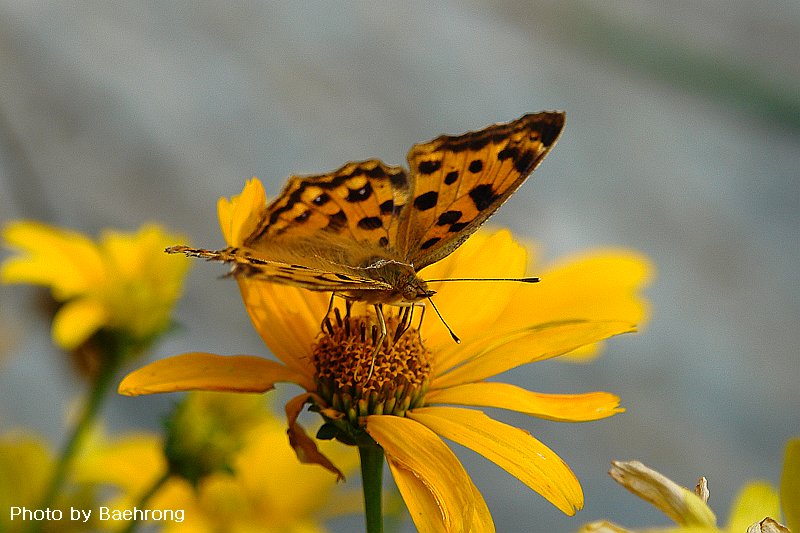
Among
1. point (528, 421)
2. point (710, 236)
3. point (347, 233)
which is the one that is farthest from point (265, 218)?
point (710, 236)

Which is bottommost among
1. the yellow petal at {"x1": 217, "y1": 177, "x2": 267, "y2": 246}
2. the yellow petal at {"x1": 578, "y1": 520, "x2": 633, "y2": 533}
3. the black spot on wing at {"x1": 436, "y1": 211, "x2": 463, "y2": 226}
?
the yellow petal at {"x1": 578, "y1": 520, "x2": 633, "y2": 533}

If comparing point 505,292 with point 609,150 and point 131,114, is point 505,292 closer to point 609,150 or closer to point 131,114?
point 131,114

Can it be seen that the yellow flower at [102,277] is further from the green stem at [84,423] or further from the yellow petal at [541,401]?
the yellow petal at [541,401]

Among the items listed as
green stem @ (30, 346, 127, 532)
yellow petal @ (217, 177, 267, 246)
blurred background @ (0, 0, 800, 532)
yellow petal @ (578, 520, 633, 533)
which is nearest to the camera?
yellow petal @ (578, 520, 633, 533)

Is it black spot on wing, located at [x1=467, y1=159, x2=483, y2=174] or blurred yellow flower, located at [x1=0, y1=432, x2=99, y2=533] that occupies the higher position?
black spot on wing, located at [x1=467, y1=159, x2=483, y2=174]

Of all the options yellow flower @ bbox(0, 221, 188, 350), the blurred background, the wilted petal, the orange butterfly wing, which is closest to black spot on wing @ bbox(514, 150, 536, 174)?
the orange butterfly wing

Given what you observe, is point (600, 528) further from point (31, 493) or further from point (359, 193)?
point (31, 493)

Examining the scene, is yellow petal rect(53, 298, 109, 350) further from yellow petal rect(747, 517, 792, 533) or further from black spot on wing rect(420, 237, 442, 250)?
yellow petal rect(747, 517, 792, 533)
